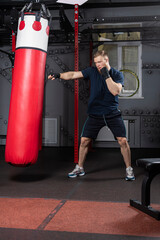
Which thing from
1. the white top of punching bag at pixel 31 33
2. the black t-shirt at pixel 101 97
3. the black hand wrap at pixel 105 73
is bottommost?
the black t-shirt at pixel 101 97

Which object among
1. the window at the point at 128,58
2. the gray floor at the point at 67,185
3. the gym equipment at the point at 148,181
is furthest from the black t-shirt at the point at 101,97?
the window at the point at 128,58

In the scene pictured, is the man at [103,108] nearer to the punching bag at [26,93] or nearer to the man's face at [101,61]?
the man's face at [101,61]

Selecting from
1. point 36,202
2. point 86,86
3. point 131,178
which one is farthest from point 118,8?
point 36,202

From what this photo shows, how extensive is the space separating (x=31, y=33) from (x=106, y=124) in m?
1.28

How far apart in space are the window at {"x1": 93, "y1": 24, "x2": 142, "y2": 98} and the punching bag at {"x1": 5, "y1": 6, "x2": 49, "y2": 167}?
395cm

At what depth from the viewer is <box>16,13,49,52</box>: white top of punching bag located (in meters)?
2.69

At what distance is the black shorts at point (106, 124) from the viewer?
3092mm

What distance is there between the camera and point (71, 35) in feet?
19.3

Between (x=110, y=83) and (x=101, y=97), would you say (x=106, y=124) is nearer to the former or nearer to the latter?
(x=101, y=97)

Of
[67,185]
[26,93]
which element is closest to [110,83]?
[26,93]

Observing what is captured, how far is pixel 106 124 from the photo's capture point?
123 inches

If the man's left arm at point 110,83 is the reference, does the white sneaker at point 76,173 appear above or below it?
below

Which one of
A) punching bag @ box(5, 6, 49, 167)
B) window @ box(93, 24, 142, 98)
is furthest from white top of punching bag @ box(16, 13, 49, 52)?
window @ box(93, 24, 142, 98)

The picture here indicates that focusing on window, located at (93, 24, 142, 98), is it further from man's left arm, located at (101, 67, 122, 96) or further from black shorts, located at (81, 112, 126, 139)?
man's left arm, located at (101, 67, 122, 96)
